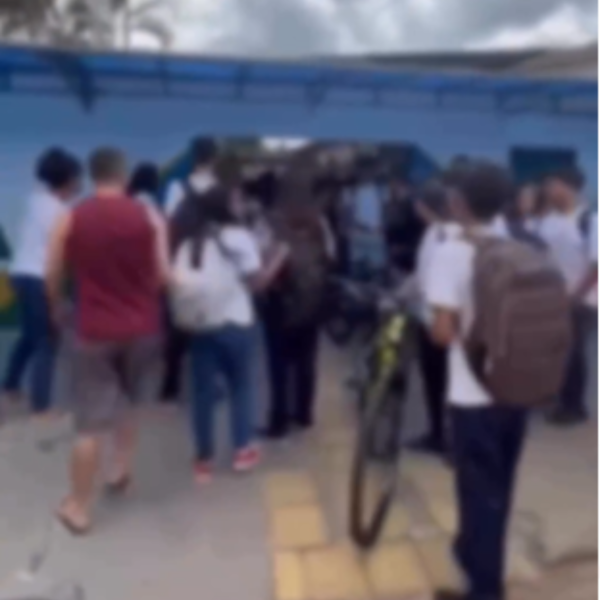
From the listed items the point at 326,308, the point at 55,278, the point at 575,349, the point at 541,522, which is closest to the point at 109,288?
the point at 55,278

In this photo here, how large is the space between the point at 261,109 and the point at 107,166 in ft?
15.1

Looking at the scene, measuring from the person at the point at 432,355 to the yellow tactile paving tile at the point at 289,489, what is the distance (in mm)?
891

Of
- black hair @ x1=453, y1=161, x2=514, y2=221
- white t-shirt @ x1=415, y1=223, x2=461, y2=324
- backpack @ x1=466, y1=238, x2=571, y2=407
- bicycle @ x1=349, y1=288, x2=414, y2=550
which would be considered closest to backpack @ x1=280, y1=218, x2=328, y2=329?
white t-shirt @ x1=415, y1=223, x2=461, y2=324

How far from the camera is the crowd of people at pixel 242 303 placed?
475 centimetres

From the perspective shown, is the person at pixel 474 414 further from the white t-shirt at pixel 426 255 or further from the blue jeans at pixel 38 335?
the blue jeans at pixel 38 335

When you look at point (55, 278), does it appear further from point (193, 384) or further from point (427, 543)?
point (427, 543)

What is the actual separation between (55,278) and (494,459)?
2.30 meters

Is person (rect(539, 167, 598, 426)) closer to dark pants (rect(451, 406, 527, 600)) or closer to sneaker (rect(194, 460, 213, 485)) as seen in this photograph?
sneaker (rect(194, 460, 213, 485))

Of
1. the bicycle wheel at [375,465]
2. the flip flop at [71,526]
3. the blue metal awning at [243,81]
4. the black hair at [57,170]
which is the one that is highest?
the blue metal awning at [243,81]

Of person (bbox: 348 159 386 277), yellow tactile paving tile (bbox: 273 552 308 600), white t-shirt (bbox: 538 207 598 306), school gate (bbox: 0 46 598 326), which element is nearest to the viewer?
yellow tactile paving tile (bbox: 273 552 308 600)

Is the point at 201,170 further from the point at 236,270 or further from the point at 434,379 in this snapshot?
the point at 434,379

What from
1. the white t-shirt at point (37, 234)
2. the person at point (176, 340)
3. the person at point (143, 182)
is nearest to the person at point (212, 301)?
the white t-shirt at point (37, 234)

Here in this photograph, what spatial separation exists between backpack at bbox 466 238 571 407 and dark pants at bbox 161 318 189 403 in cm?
428

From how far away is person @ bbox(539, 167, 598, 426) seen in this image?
7766 millimetres
